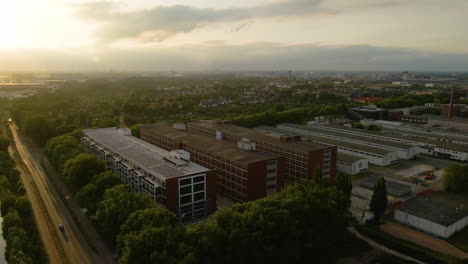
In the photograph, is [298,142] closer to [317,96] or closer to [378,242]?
[378,242]

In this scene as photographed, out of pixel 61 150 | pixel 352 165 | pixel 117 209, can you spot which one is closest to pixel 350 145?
pixel 352 165

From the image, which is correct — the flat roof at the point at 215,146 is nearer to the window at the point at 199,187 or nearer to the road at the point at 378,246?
the window at the point at 199,187

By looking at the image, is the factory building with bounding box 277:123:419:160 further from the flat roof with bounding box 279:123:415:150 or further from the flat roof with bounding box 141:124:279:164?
the flat roof with bounding box 141:124:279:164

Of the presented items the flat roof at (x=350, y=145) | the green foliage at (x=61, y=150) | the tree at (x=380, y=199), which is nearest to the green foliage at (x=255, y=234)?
the tree at (x=380, y=199)

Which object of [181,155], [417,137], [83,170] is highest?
[181,155]

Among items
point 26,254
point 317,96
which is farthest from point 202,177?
point 317,96

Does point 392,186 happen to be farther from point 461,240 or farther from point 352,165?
point 461,240
